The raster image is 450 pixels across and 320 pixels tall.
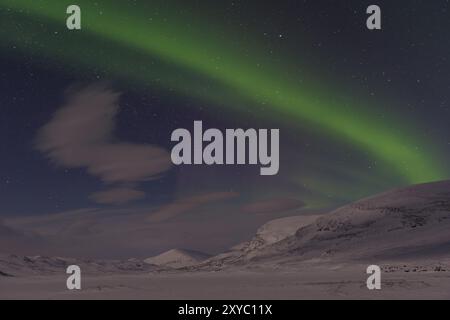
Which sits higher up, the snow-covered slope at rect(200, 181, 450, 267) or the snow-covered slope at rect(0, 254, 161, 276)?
the snow-covered slope at rect(200, 181, 450, 267)

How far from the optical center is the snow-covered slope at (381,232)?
102 meters

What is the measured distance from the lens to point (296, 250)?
478ft

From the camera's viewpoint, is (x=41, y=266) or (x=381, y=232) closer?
(x=381, y=232)

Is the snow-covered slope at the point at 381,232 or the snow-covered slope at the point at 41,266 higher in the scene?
the snow-covered slope at the point at 381,232

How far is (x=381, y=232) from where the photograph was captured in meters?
140

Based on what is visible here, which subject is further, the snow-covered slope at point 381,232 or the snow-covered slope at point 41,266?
the snow-covered slope at point 41,266

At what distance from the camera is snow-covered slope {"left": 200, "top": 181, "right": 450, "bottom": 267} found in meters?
102

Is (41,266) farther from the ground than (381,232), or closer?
closer

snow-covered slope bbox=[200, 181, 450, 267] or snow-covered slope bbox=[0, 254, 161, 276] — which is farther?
snow-covered slope bbox=[0, 254, 161, 276]

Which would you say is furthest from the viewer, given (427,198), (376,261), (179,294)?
(427,198)
